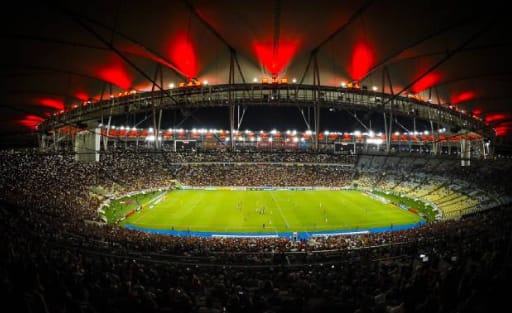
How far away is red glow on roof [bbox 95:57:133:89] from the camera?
15.5 metres

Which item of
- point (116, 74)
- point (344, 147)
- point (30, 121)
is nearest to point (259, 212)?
point (116, 74)

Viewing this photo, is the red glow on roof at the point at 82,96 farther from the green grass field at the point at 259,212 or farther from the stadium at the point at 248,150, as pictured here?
the green grass field at the point at 259,212

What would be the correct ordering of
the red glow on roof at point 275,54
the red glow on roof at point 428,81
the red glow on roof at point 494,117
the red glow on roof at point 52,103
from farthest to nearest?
the red glow on roof at point 494,117 → the red glow on roof at point 52,103 → the red glow on roof at point 428,81 → the red glow on roof at point 275,54

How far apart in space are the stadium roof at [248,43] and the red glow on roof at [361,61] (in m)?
0.05

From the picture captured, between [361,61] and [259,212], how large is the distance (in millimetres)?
25677

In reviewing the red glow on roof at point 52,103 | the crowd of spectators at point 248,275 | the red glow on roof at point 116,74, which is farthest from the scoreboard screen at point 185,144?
the red glow on roof at point 116,74

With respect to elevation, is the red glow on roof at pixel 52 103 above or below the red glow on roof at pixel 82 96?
below

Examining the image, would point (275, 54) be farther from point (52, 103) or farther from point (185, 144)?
point (185, 144)

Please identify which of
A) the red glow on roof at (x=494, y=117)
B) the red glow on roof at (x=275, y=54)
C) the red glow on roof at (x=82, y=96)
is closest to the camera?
the red glow on roof at (x=275, y=54)

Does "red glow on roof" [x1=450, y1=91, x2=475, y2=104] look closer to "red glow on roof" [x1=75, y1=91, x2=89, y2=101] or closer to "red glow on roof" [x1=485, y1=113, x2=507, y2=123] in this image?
"red glow on roof" [x1=485, y1=113, x2=507, y2=123]

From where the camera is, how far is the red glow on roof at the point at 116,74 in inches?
611

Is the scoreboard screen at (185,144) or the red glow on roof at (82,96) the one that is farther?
the scoreboard screen at (185,144)

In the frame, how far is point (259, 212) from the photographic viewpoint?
37.8 metres

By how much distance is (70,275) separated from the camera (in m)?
7.31
